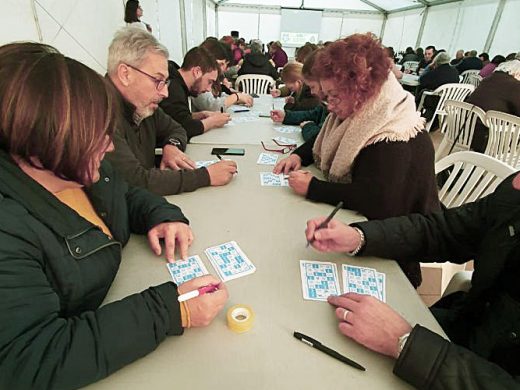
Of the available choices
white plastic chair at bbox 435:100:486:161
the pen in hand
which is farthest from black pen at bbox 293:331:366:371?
white plastic chair at bbox 435:100:486:161

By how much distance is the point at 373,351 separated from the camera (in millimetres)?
769

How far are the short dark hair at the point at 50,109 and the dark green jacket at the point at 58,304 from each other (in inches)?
3.0

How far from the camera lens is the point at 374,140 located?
139 centimetres

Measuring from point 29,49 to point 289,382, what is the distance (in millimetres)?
894

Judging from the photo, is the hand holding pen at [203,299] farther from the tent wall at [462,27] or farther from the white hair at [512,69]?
the tent wall at [462,27]

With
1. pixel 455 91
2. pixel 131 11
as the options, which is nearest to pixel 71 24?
pixel 131 11

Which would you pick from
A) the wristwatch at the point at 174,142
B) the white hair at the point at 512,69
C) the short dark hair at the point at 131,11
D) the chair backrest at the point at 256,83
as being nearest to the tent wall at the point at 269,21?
the chair backrest at the point at 256,83

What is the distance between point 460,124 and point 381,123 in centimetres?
259

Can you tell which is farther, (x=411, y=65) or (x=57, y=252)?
(x=411, y=65)

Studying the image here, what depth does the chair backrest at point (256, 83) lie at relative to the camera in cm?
505

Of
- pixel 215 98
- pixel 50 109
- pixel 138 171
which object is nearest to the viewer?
pixel 50 109

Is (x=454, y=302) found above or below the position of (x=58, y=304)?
below

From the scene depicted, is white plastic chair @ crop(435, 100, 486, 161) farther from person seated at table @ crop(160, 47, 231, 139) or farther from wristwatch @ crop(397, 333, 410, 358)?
wristwatch @ crop(397, 333, 410, 358)

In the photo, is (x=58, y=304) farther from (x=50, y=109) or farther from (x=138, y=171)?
(x=138, y=171)
